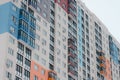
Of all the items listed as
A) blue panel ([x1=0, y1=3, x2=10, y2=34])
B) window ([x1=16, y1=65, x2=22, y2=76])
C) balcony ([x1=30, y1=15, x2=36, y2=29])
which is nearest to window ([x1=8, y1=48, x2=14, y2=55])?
window ([x1=16, y1=65, x2=22, y2=76])

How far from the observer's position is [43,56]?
288ft

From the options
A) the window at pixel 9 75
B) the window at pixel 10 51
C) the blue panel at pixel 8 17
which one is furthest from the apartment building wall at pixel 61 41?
the window at pixel 9 75

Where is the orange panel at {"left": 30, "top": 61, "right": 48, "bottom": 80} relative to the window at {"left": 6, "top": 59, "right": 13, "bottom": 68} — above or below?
above

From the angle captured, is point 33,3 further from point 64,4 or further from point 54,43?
point 64,4

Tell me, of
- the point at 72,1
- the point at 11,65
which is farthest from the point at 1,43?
the point at 72,1

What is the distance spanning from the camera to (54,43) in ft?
310

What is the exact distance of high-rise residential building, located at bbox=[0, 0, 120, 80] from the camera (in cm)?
7806

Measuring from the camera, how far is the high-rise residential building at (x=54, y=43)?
256 ft

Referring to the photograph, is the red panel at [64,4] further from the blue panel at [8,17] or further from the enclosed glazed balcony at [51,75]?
the blue panel at [8,17]

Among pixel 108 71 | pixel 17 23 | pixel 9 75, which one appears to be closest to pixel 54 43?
pixel 17 23

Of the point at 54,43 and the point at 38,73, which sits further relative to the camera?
the point at 54,43

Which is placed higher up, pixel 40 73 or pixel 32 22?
pixel 32 22

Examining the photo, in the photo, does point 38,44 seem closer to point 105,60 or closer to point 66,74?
point 66,74

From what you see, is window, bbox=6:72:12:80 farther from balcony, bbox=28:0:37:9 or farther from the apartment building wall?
balcony, bbox=28:0:37:9
